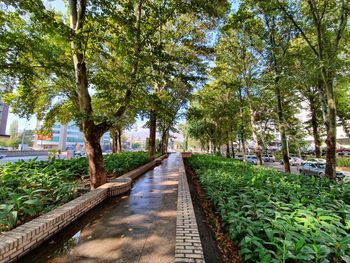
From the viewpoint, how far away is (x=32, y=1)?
4.54 m

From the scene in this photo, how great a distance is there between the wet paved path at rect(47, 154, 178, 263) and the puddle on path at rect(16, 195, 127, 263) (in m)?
0.04

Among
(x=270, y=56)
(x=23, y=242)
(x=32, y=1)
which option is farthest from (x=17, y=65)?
(x=270, y=56)

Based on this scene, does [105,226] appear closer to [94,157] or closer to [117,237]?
[117,237]

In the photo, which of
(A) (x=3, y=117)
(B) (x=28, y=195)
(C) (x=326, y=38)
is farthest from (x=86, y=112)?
(A) (x=3, y=117)

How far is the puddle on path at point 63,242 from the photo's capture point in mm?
2738

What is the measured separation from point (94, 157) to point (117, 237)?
3543 mm

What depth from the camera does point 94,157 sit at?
6.21 meters

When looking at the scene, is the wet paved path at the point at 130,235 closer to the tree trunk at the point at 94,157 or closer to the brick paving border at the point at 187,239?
the brick paving border at the point at 187,239

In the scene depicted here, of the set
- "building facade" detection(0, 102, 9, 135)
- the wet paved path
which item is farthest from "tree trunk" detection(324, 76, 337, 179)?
"building facade" detection(0, 102, 9, 135)

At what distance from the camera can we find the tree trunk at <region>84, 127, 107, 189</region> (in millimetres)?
6098

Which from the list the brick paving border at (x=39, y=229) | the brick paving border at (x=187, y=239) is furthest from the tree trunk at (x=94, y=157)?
the brick paving border at (x=187, y=239)

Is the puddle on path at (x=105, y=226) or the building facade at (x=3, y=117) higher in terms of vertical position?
the building facade at (x=3, y=117)

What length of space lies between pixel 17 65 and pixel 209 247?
7378mm

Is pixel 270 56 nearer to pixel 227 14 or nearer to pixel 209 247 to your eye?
pixel 227 14
